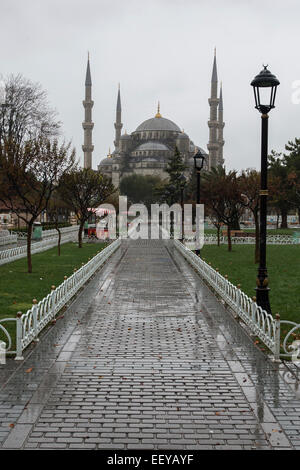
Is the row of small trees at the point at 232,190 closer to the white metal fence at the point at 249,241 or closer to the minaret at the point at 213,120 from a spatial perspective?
the white metal fence at the point at 249,241

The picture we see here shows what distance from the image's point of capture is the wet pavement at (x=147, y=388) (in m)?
4.91

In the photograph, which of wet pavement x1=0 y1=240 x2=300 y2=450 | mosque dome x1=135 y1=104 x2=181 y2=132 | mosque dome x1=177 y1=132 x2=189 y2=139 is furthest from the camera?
mosque dome x1=135 y1=104 x2=181 y2=132

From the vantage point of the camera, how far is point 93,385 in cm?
633

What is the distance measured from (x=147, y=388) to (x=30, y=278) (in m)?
10.2

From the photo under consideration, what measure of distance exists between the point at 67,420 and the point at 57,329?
3.98m

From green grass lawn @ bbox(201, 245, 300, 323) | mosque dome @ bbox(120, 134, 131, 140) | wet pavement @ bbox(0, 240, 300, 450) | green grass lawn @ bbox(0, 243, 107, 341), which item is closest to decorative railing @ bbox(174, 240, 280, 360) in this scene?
wet pavement @ bbox(0, 240, 300, 450)

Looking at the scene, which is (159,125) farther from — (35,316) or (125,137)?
(35,316)

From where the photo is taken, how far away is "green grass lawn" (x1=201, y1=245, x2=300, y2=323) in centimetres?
1117

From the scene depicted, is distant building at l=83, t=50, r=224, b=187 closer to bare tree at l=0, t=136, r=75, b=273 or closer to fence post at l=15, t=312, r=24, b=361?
bare tree at l=0, t=136, r=75, b=273

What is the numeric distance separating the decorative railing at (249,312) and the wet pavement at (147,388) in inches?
9.1

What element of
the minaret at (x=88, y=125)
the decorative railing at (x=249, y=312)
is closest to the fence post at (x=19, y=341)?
the decorative railing at (x=249, y=312)

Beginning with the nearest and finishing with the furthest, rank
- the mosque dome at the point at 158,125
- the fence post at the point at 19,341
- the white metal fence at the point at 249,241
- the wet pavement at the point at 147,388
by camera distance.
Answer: the wet pavement at the point at 147,388, the fence post at the point at 19,341, the white metal fence at the point at 249,241, the mosque dome at the point at 158,125

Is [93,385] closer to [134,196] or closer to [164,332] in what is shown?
[164,332]

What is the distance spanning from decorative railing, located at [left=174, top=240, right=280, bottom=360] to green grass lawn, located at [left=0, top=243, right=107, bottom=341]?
4230 mm
